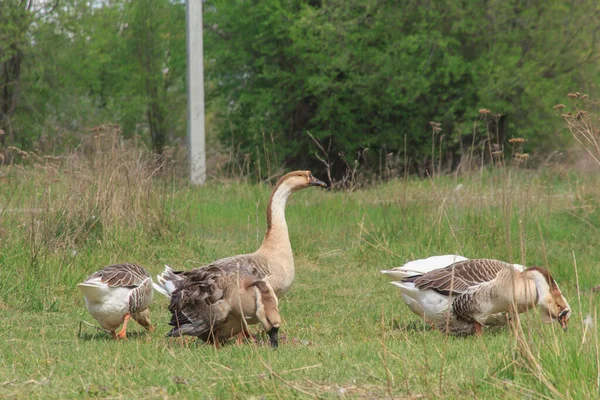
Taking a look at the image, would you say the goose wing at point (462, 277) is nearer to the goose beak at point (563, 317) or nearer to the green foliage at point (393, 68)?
the goose beak at point (563, 317)

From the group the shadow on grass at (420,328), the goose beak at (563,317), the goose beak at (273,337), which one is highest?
the goose beak at (273,337)

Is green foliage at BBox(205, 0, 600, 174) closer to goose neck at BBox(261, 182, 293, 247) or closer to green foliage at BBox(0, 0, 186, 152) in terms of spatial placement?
green foliage at BBox(0, 0, 186, 152)

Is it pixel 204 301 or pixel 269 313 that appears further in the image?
pixel 204 301

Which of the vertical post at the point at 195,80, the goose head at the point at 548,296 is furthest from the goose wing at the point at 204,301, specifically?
the vertical post at the point at 195,80

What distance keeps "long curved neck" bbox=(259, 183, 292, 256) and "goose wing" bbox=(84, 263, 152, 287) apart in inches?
46.0

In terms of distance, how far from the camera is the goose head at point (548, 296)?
22.9 ft

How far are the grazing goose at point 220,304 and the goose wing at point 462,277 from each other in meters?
1.63

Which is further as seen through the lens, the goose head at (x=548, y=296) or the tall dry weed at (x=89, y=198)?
the tall dry weed at (x=89, y=198)

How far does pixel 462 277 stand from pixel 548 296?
75 cm

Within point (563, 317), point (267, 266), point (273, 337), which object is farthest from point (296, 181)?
point (563, 317)

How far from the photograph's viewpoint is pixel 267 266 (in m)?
7.22

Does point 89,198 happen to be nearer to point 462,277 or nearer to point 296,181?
point 296,181

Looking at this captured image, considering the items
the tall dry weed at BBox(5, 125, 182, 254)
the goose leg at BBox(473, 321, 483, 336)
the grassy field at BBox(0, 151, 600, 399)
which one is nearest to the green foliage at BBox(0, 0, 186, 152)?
the grassy field at BBox(0, 151, 600, 399)

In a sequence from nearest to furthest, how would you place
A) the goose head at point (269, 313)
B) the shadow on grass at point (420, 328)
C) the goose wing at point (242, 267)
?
the goose head at point (269, 313)
the goose wing at point (242, 267)
the shadow on grass at point (420, 328)
